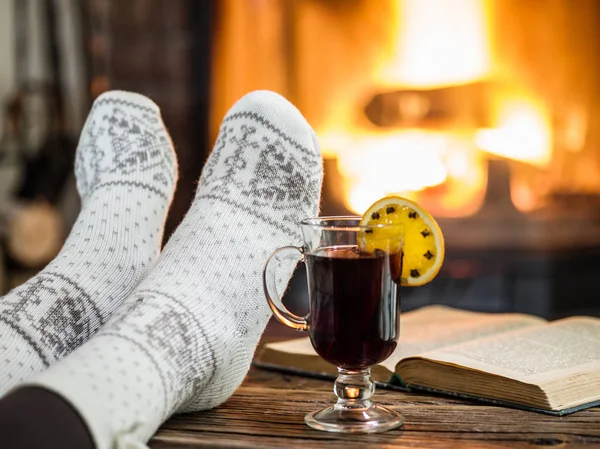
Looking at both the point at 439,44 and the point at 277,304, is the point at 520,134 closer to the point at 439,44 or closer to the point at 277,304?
the point at 439,44

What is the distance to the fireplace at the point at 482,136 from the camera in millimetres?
1847

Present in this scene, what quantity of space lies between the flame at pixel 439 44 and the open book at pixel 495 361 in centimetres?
101

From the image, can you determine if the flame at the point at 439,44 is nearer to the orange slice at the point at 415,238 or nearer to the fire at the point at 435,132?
the fire at the point at 435,132

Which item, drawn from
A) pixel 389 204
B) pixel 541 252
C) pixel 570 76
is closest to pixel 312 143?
pixel 389 204

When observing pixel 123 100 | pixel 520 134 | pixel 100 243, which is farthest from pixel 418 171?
pixel 100 243

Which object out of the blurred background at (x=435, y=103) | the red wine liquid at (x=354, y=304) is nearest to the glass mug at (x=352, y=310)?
the red wine liquid at (x=354, y=304)

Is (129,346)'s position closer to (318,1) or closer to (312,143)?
(312,143)

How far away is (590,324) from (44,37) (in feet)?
6.43

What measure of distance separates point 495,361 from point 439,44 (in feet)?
4.21

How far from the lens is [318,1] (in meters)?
1.96

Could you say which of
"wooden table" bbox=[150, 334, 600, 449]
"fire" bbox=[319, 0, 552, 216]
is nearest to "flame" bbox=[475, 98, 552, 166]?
"fire" bbox=[319, 0, 552, 216]

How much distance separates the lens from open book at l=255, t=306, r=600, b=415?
2.30 feet

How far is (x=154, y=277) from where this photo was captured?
743 millimetres

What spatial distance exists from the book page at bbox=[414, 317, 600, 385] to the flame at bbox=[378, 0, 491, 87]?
109 centimetres
